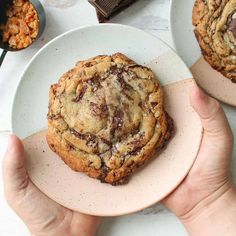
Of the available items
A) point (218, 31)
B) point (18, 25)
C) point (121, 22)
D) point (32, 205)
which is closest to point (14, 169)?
point (32, 205)

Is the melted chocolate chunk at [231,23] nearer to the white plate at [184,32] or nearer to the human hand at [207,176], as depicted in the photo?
the white plate at [184,32]

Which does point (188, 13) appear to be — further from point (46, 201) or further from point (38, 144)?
point (46, 201)

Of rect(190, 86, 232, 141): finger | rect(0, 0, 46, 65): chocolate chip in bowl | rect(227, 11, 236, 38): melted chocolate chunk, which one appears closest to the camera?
rect(190, 86, 232, 141): finger

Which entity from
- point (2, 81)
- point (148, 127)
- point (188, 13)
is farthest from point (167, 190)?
point (2, 81)

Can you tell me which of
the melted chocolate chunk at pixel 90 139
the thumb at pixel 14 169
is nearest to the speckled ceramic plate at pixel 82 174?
the thumb at pixel 14 169

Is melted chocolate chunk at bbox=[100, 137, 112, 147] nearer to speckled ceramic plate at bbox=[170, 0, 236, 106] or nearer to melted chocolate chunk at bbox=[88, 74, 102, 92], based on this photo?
melted chocolate chunk at bbox=[88, 74, 102, 92]

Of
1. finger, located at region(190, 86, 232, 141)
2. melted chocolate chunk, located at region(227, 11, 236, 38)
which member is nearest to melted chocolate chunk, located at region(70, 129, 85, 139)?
finger, located at region(190, 86, 232, 141)

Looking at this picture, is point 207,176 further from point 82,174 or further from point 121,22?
point 121,22
